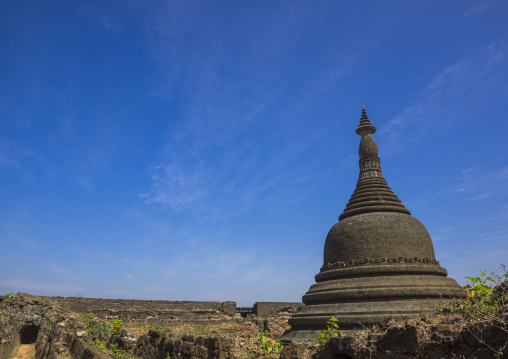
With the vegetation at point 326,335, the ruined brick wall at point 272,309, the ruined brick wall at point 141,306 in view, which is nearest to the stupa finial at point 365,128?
the ruined brick wall at point 272,309

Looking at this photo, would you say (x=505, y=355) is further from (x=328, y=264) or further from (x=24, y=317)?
(x=24, y=317)

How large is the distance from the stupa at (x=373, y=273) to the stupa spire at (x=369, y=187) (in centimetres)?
5

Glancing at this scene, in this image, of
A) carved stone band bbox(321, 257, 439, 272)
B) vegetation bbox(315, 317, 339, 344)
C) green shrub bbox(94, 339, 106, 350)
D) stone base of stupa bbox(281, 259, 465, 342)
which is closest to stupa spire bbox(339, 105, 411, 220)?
carved stone band bbox(321, 257, 439, 272)

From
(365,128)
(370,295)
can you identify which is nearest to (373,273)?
A: (370,295)

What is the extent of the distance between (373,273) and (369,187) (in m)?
5.42

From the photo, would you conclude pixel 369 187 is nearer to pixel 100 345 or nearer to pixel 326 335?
pixel 326 335

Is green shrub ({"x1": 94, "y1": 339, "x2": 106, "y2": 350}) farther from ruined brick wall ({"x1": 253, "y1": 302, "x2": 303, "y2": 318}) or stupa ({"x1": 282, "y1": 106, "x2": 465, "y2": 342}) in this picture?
ruined brick wall ({"x1": 253, "y1": 302, "x2": 303, "y2": 318})

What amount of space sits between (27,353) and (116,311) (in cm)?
504

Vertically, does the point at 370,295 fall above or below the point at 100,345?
above

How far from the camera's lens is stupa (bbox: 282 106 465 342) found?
1562cm

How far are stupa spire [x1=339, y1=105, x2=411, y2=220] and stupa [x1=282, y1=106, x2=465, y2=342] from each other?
0.05 metres

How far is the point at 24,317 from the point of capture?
2111 cm

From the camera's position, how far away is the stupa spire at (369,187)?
1969cm

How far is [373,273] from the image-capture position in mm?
16891
